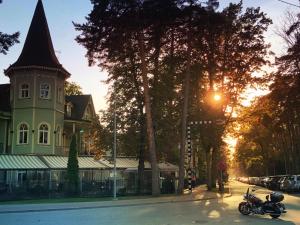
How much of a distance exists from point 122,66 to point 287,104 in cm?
1676

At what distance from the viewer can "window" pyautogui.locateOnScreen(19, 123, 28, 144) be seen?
47.2 m

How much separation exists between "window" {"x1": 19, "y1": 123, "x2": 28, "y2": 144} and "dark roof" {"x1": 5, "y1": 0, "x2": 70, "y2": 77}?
19.3ft

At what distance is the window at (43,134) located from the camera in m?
47.4

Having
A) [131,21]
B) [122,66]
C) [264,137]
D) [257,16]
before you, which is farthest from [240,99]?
[264,137]

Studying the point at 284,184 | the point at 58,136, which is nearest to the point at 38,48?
the point at 58,136

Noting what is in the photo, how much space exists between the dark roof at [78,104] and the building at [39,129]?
147cm

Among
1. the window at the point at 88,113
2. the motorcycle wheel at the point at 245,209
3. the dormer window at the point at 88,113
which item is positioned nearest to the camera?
the motorcycle wheel at the point at 245,209

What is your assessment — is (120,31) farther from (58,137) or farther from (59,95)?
(58,137)

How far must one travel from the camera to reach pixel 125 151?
154 feet

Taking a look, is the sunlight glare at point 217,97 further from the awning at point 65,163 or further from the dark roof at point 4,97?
the dark roof at point 4,97

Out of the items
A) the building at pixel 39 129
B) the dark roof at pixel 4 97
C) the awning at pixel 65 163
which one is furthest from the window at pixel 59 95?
the awning at pixel 65 163

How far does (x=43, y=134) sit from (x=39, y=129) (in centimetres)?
63

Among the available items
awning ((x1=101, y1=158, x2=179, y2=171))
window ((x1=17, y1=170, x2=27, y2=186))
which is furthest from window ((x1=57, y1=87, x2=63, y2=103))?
window ((x1=17, y1=170, x2=27, y2=186))

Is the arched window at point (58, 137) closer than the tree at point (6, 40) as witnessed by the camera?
No
